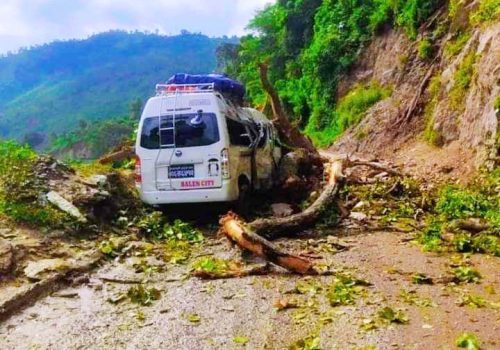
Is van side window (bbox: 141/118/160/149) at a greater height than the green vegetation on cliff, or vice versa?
the green vegetation on cliff

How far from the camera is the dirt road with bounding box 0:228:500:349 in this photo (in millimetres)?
4660

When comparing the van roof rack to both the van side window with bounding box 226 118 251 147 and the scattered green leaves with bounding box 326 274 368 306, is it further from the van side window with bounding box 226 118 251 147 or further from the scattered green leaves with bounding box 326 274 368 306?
the scattered green leaves with bounding box 326 274 368 306

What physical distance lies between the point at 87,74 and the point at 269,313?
138784 mm

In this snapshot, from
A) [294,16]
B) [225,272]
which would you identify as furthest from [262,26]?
[225,272]

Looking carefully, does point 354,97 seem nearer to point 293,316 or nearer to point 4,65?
point 293,316

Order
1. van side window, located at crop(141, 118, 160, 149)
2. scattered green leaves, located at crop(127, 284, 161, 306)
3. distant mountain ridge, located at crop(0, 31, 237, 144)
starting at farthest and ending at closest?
distant mountain ridge, located at crop(0, 31, 237, 144)
van side window, located at crop(141, 118, 160, 149)
scattered green leaves, located at crop(127, 284, 161, 306)

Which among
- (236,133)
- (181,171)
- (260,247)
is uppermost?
(236,133)

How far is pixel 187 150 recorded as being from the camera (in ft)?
31.8

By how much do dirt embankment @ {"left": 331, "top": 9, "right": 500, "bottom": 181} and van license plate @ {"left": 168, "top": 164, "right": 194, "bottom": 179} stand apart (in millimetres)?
5591

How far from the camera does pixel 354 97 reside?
82.0 feet

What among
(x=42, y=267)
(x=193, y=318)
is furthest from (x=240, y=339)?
(x=42, y=267)

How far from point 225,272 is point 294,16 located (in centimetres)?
3257

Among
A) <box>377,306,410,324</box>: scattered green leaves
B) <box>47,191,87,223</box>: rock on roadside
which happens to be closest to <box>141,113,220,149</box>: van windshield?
<box>47,191,87,223</box>: rock on roadside

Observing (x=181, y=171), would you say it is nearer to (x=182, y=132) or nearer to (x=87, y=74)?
(x=182, y=132)
